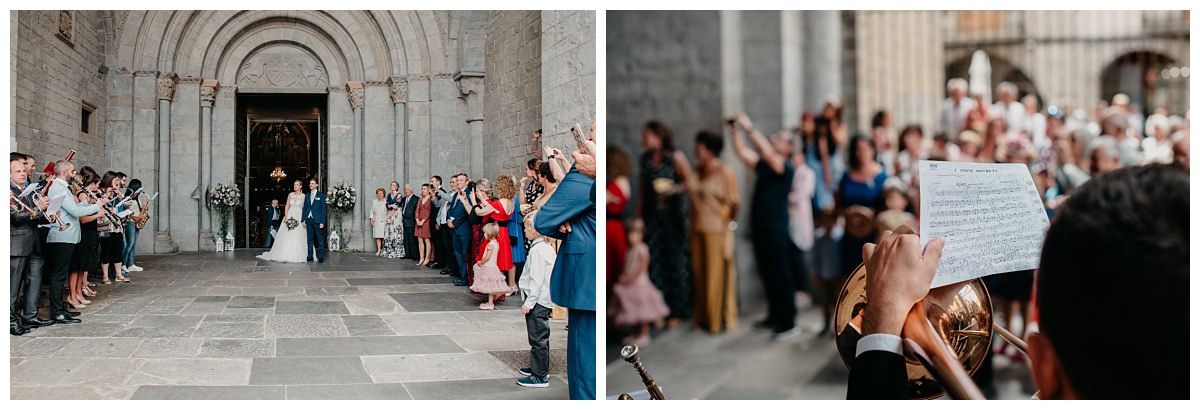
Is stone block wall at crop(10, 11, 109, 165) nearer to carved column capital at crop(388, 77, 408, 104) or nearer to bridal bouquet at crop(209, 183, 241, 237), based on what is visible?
bridal bouquet at crop(209, 183, 241, 237)

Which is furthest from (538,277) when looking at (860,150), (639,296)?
(860,150)

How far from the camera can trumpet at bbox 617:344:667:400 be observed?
196cm

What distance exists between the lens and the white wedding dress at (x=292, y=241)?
9.73 metres

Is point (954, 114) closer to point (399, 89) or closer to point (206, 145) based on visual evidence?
point (399, 89)

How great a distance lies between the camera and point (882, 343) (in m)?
1.88

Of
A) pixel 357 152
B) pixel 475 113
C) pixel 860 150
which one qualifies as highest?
pixel 475 113

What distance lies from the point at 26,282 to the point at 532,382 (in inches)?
130

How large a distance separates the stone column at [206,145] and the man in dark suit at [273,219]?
900 mm

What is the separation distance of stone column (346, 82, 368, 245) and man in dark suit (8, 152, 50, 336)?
6211 millimetres

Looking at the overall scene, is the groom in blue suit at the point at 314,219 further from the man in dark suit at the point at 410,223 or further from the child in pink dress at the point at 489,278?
the child in pink dress at the point at 489,278

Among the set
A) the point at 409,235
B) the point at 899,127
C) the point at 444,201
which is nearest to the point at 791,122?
the point at 899,127

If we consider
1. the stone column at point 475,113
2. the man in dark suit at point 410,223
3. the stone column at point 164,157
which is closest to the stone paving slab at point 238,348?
the man in dark suit at point 410,223

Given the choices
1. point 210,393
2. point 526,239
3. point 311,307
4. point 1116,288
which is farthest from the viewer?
point 526,239

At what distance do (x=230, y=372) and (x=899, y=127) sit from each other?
3.22 meters
